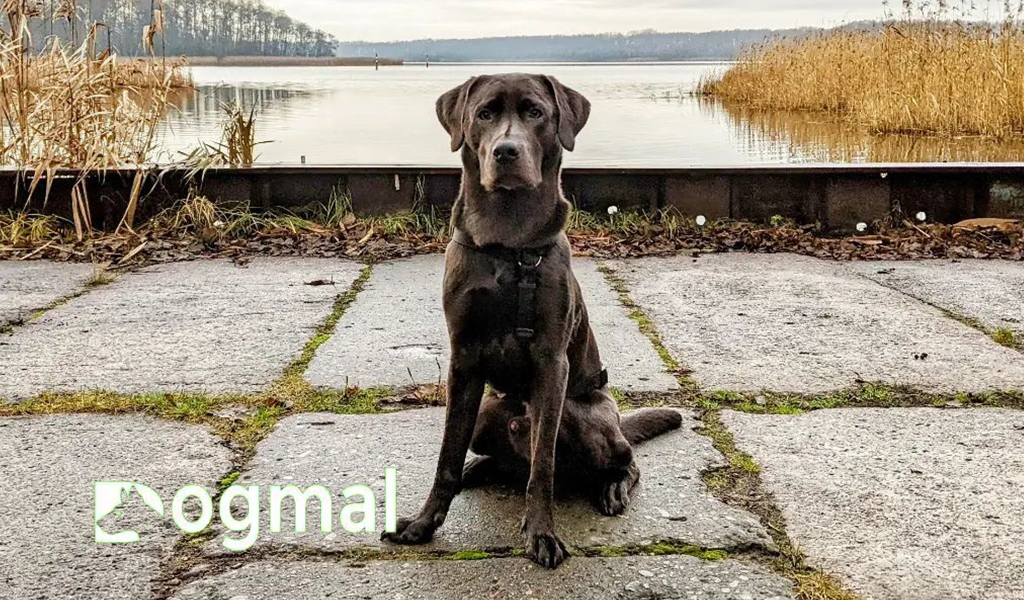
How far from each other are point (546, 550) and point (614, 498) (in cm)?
37

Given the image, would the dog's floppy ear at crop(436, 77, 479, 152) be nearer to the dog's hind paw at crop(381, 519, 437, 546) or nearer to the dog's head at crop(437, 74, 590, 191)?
the dog's head at crop(437, 74, 590, 191)

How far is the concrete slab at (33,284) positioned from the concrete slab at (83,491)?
5.92 ft

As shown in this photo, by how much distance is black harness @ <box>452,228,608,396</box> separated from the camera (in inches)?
103

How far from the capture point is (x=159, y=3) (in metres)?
7.54

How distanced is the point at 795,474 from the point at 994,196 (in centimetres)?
500

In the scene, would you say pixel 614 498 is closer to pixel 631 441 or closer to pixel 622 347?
pixel 631 441

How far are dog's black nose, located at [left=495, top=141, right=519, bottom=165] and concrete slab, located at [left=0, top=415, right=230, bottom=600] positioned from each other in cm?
123

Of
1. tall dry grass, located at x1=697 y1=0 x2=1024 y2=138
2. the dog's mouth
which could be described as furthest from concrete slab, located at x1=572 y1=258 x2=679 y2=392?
tall dry grass, located at x1=697 y1=0 x2=1024 y2=138

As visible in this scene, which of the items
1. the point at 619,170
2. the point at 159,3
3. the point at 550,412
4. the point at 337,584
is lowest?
the point at 337,584

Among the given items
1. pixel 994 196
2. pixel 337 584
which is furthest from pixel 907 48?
pixel 337 584

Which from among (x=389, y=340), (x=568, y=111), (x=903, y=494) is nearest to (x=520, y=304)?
(x=568, y=111)

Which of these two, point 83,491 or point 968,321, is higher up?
point 968,321

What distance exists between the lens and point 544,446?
2623 mm

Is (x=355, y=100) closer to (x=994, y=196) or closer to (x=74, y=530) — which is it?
(x=994, y=196)
